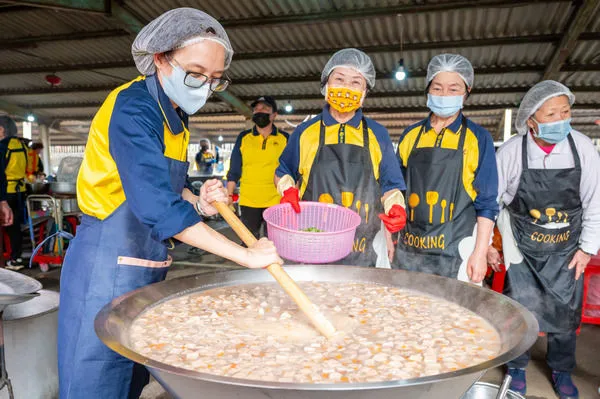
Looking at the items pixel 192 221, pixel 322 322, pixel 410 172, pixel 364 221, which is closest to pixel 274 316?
pixel 322 322

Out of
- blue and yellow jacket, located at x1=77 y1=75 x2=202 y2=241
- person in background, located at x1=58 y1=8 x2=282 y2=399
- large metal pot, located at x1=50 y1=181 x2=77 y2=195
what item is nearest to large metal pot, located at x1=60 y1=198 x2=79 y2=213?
large metal pot, located at x1=50 y1=181 x2=77 y2=195

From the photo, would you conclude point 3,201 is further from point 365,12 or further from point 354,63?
point 365,12

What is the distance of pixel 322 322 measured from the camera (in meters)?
1.72

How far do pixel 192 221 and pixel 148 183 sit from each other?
20cm

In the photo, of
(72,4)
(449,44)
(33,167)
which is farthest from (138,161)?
(449,44)

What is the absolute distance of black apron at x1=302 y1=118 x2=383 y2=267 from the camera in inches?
111

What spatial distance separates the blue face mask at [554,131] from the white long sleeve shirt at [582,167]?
9 cm

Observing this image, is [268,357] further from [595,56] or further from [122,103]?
A: [595,56]

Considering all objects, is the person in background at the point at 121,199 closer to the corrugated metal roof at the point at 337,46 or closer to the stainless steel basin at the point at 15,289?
the stainless steel basin at the point at 15,289

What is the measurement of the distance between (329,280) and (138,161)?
1.32 m

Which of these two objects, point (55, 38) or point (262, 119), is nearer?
point (262, 119)

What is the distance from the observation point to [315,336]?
176 cm

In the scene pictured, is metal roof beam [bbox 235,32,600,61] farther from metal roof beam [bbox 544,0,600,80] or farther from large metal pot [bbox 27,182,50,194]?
large metal pot [bbox 27,182,50,194]

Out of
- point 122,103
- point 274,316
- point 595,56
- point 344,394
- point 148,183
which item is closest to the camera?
point 344,394
